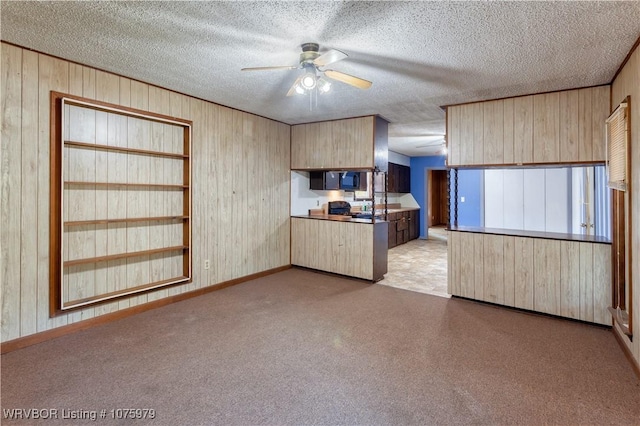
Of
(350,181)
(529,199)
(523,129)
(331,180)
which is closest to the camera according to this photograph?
(523,129)

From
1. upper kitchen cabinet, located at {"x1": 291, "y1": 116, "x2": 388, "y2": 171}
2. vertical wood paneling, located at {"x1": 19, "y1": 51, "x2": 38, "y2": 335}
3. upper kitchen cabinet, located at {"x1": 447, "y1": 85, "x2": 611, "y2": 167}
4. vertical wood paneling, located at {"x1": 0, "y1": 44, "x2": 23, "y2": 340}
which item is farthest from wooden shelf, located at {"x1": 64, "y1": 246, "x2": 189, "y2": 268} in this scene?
upper kitchen cabinet, located at {"x1": 447, "y1": 85, "x2": 611, "y2": 167}

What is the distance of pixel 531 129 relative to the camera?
137 inches

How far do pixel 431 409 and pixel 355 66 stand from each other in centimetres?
267

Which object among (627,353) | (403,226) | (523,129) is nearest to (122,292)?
(627,353)

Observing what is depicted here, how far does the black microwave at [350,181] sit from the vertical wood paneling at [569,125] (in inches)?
130

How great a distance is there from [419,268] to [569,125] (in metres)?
2.97

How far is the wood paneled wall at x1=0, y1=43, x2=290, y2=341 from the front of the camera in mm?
2570

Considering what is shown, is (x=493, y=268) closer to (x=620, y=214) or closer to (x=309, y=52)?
(x=620, y=214)

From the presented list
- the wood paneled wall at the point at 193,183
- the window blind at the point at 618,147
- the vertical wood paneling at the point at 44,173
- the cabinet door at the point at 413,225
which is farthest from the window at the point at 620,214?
the cabinet door at the point at 413,225

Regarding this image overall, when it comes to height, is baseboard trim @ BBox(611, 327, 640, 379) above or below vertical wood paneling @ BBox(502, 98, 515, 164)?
below

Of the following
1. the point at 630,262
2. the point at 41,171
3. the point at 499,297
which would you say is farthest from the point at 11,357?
the point at 630,262

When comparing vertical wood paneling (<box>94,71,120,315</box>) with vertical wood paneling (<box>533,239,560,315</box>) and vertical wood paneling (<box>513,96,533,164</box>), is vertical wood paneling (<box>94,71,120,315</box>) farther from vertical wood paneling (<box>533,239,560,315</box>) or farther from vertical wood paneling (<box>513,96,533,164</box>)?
vertical wood paneling (<box>533,239,560,315</box>)

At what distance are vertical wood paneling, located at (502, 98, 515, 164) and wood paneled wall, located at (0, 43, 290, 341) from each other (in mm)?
3110

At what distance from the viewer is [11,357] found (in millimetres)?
2465
